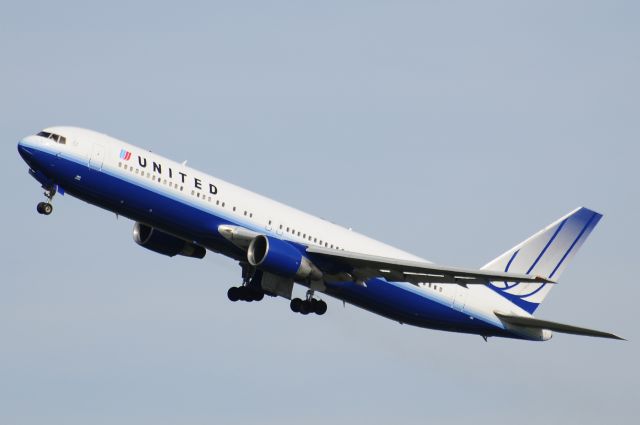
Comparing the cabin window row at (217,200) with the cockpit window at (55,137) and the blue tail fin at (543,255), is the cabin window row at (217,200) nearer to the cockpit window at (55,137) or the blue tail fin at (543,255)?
the cockpit window at (55,137)

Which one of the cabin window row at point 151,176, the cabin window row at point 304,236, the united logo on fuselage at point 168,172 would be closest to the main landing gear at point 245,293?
the cabin window row at point 304,236

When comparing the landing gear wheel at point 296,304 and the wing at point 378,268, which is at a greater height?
the wing at point 378,268

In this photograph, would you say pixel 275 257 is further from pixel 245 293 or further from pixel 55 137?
pixel 55 137

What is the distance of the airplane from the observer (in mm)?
53031

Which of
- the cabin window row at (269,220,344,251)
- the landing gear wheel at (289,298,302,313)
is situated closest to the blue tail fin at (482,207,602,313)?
the cabin window row at (269,220,344,251)

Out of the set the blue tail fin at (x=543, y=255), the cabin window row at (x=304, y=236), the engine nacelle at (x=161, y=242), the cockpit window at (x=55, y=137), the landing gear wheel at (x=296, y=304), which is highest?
the blue tail fin at (x=543, y=255)

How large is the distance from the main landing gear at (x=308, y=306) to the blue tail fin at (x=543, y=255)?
9.08 meters

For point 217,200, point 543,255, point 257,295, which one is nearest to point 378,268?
point 217,200

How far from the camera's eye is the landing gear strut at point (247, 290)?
201ft

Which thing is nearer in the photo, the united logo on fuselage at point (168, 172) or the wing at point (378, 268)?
the united logo on fuselage at point (168, 172)

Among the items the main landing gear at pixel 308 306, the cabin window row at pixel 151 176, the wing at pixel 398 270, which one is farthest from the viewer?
the main landing gear at pixel 308 306

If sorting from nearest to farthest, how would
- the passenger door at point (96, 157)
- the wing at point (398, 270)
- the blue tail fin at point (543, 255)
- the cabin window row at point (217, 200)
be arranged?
the passenger door at point (96, 157)
the cabin window row at point (217, 200)
the wing at point (398, 270)
the blue tail fin at point (543, 255)

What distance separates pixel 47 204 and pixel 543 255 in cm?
2572

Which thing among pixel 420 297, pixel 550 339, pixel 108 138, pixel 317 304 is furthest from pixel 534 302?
pixel 108 138
